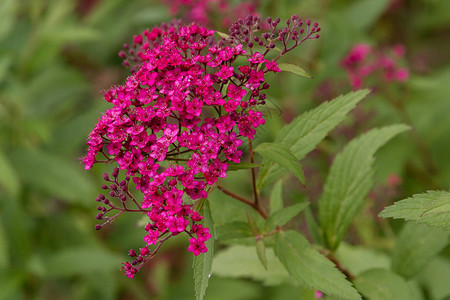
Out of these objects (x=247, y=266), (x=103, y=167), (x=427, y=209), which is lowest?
(x=427, y=209)

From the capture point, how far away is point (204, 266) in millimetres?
1688

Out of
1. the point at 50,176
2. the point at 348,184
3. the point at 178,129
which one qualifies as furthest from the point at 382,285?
the point at 50,176

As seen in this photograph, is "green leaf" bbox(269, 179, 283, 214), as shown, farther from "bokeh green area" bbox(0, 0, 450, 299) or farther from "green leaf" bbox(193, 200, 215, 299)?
"bokeh green area" bbox(0, 0, 450, 299)

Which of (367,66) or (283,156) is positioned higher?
(367,66)

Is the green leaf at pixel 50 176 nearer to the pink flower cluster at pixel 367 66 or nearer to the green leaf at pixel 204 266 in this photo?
the pink flower cluster at pixel 367 66

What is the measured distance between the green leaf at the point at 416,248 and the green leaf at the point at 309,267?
61cm

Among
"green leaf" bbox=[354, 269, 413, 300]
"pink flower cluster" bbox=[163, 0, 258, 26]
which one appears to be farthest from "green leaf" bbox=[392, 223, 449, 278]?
"pink flower cluster" bbox=[163, 0, 258, 26]

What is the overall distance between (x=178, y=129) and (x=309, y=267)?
27.7 inches

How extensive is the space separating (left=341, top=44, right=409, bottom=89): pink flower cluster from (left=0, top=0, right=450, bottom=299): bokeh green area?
166 mm

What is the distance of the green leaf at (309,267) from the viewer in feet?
6.21

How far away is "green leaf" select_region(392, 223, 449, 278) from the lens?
2361 millimetres

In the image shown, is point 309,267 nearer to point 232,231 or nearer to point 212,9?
point 232,231

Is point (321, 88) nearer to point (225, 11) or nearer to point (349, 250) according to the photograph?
point (225, 11)

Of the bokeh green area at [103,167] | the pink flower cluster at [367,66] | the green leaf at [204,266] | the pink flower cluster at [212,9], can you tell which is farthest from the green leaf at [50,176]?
the green leaf at [204,266]
